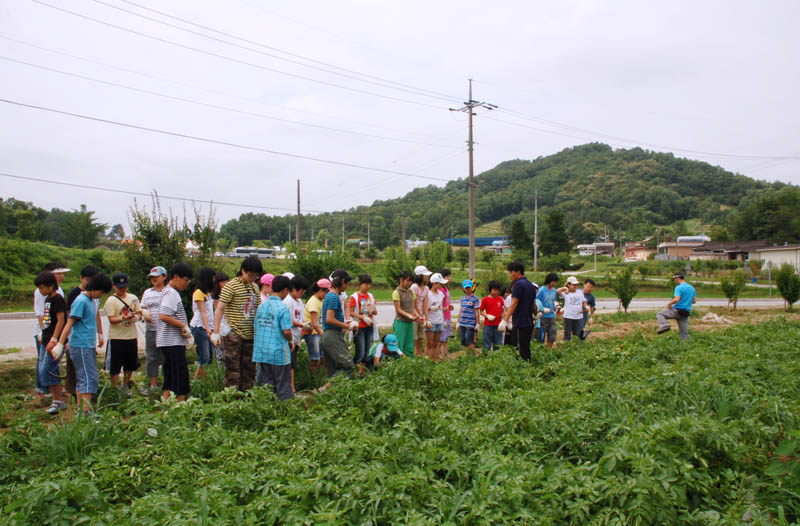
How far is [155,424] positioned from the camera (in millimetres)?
4016

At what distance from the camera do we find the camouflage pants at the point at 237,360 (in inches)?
234

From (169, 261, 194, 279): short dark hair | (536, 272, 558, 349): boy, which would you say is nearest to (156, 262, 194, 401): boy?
(169, 261, 194, 279): short dark hair

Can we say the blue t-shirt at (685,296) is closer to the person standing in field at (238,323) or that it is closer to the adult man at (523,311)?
the adult man at (523,311)

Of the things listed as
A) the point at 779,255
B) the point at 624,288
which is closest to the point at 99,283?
the point at 624,288

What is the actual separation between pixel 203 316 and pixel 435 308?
3809mm

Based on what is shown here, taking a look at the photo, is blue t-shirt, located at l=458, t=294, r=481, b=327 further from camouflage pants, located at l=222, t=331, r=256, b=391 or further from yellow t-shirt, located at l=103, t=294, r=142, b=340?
yellow t-shirt, located at l=103, t=294, r=142, b=340

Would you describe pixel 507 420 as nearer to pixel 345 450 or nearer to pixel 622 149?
pixel 345 450

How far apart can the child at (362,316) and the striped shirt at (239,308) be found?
→ 1.63 m

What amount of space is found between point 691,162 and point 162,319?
12321 centimetres

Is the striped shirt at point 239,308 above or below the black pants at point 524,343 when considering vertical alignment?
above

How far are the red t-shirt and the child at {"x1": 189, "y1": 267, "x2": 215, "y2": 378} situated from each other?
15.2 feet

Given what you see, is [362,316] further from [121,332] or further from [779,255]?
[779,255]

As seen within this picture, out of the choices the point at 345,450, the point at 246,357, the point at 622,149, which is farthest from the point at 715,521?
the point at 622,149

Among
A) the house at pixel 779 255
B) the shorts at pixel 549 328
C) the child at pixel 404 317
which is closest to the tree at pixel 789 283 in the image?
Answer: the shorts at pixel 549 328
